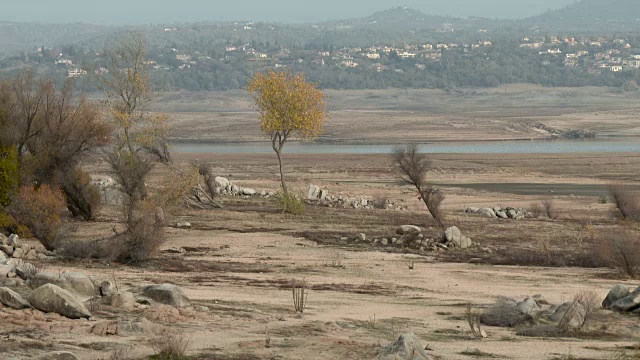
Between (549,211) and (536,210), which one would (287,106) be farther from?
(549,211)

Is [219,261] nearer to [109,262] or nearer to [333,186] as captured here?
[109,262]

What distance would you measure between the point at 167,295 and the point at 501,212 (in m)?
23.6

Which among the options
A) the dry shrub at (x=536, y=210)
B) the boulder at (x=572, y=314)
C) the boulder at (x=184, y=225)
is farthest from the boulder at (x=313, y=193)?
the boulder at (x=572, y=314)

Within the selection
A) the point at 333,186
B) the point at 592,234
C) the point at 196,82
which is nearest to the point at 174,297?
the point at 592,234

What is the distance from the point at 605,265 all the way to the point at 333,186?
81.2 ft

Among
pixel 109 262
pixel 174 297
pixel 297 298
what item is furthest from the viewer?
pixel 109 262

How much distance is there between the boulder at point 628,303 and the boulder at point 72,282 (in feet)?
27.3

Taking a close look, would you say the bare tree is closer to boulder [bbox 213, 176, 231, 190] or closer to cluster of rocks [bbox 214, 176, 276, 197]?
cluster of rocks [bbox 214, 176, 276, 197]

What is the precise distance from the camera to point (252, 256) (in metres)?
27.0

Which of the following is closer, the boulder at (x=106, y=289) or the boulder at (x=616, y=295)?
the boulder at (x=106, y=289)

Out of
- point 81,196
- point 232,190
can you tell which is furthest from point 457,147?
point 81,196

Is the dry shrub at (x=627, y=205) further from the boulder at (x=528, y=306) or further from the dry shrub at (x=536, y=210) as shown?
the boulder at (x=528, y=306)

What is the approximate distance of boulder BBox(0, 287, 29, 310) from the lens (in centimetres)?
1602

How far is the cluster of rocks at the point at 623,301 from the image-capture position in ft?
60.3
